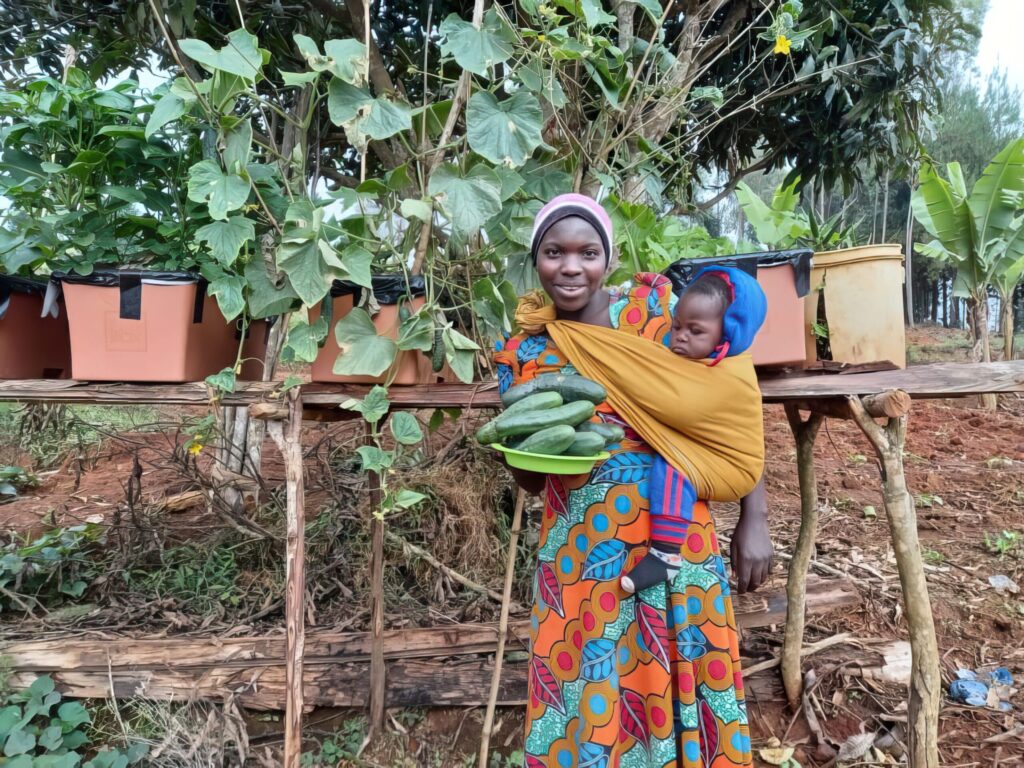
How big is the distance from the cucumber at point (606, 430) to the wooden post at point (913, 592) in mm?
995

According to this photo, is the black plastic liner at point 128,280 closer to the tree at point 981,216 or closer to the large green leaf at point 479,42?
the large green leaf at point 479,42

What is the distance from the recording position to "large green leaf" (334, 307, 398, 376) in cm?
186

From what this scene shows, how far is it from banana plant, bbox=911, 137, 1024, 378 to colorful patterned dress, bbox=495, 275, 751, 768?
13.2ft

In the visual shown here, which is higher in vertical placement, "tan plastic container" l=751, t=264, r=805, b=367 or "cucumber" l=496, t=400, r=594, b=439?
"tan plastic container" l=751, t=264, r=805, b=367

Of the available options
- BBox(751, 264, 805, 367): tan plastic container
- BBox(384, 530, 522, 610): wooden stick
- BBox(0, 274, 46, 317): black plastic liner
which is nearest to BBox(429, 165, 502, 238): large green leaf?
BBox(751, 264, 805, 367): tan plastic container

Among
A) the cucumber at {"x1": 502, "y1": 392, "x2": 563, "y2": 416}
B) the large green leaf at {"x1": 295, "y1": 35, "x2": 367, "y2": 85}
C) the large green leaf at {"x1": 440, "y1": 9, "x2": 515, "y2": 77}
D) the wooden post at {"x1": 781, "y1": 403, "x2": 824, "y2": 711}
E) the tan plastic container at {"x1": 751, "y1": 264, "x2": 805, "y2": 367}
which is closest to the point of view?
the cucumber at {"x1": 502, "y1": 392, "x2": 563, "y2": 416}

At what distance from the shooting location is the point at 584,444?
139 cm

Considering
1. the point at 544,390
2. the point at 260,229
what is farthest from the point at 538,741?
the point at 260,229

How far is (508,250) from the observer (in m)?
2.09

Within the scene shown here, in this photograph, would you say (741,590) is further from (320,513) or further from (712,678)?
(320,513)

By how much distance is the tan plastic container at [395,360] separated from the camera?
2.00 metres

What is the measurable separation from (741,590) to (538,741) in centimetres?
76

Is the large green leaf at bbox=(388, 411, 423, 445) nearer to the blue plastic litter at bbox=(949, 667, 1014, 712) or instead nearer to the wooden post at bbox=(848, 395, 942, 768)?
the wooden post at bbox=(848, 395, 942, 768)

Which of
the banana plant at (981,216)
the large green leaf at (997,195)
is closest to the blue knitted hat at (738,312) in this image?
the banana plant at (981,216)
